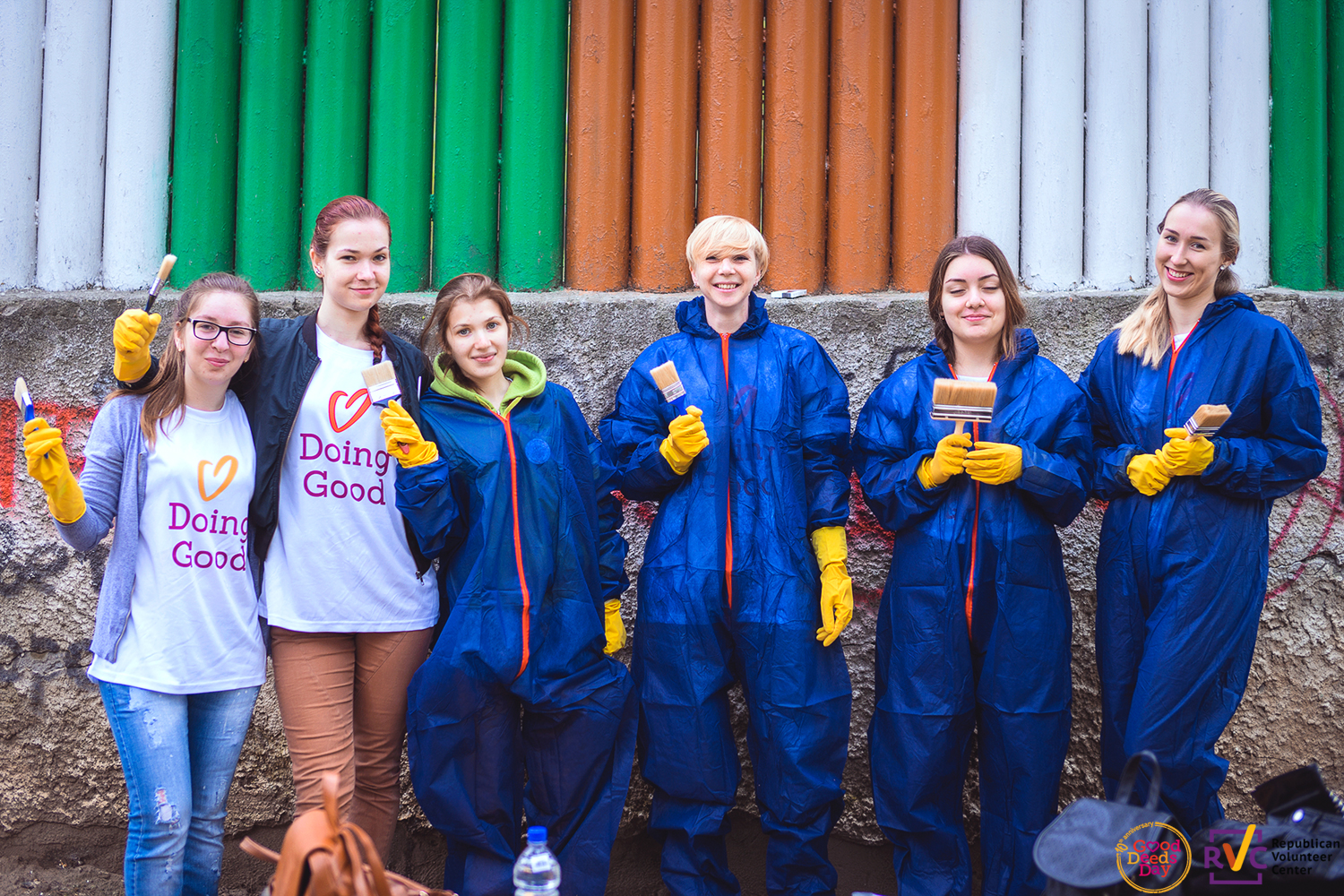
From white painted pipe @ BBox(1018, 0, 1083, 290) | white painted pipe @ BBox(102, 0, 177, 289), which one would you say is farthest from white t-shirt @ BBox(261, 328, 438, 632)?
white painted pipe @ BBox(1018, 0, 1083, 290)

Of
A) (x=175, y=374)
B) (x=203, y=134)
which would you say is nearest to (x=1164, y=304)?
(x=175, y=374)

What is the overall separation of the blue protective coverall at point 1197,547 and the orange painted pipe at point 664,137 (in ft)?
6.11

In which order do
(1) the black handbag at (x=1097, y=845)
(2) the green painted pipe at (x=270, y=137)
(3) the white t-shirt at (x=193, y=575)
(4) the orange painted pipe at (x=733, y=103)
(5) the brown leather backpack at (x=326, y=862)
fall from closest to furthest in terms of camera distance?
(1) the black handbag at (x=1097, y=845), (5) the brown leather backpack at (x=326, y=862), (3) the white t-shirt at (x=193, y=575), (4) the orange painted pipe at (x=733, y=103), (2) the green painted pipe at (x=270, y=137)

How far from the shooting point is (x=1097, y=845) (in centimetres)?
208

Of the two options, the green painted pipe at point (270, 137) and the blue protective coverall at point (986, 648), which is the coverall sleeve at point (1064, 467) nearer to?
the blue protective coverall at point (986, 648)

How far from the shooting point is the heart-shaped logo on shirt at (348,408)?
115 inches

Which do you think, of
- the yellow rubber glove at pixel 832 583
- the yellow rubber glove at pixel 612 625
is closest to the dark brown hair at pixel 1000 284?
the yellow rubber glove at pixel 832 583

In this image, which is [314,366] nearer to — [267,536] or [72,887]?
[267,536]

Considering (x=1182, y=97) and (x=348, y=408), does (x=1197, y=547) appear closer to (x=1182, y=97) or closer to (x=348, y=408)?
(x=1182, y=97)

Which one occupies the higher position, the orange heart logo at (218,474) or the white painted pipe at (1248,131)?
the white painted pipe at (1248,131)

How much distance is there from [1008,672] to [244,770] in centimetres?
288

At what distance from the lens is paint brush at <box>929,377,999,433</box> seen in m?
2.94

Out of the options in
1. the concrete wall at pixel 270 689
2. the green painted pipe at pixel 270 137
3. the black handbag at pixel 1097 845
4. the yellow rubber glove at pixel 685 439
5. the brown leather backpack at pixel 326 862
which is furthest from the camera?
the green painted pipe at pixel 270 137

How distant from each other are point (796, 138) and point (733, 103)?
29 centimetres
